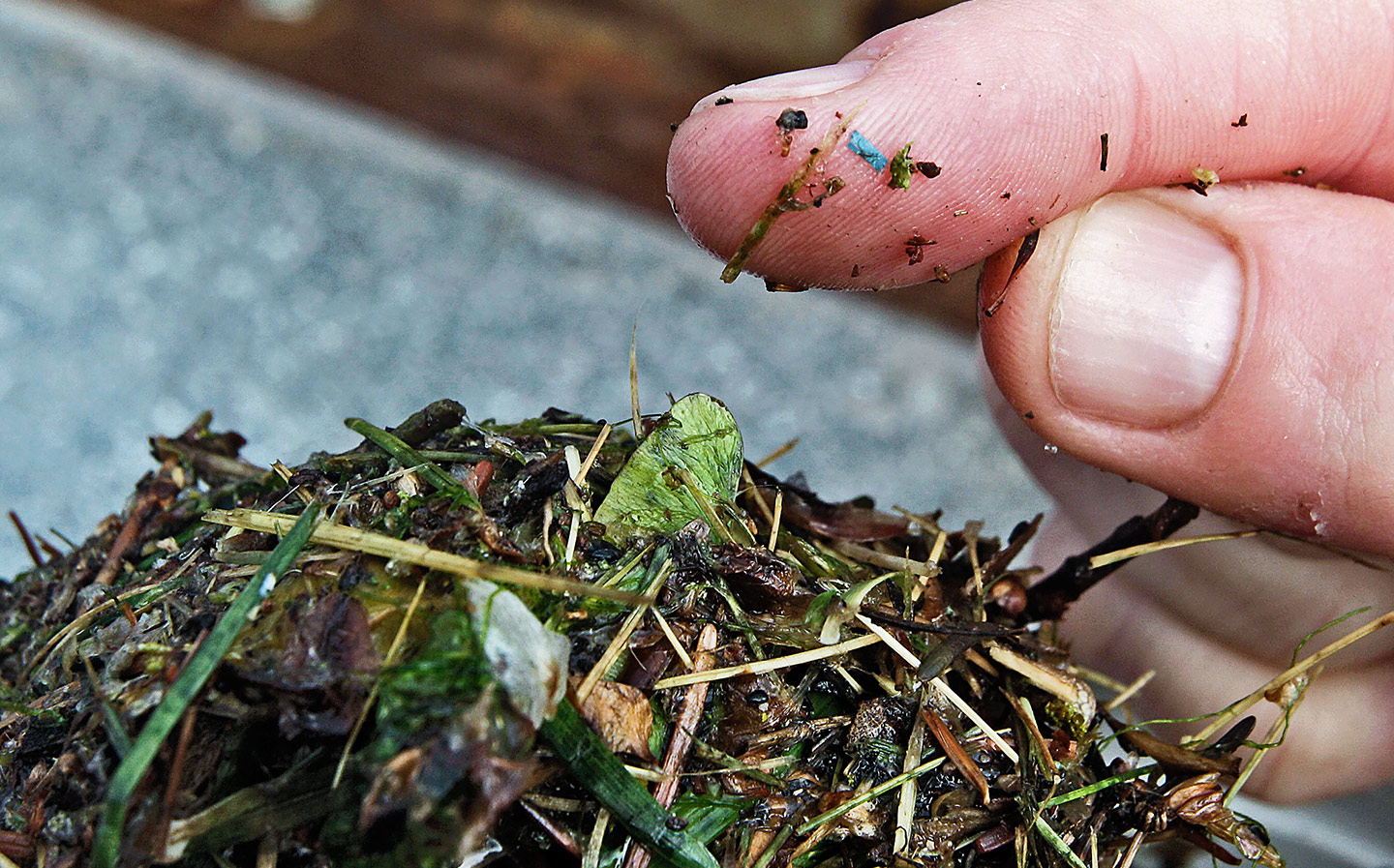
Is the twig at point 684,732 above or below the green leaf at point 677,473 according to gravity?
below

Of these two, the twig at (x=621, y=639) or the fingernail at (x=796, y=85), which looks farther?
the fingernail at (x=796, y=85)

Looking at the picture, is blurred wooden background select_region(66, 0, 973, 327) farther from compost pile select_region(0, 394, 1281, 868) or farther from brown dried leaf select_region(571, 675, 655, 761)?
brown dried leaf select_region(571, 675, 655, 761)

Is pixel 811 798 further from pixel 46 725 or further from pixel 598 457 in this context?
pixel 46 725

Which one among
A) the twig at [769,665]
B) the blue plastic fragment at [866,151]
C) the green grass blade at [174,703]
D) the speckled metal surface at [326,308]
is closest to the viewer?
the green grass blade at [174,703]

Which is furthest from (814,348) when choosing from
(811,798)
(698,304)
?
(811,798)

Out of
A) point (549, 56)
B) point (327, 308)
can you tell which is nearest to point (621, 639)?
point (327, 308)

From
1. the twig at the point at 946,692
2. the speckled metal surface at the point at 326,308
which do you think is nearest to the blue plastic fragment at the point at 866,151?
the twig at the point at 946,692

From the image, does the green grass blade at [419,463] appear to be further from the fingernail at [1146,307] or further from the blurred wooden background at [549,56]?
the blurred wooden background at [549,56]
